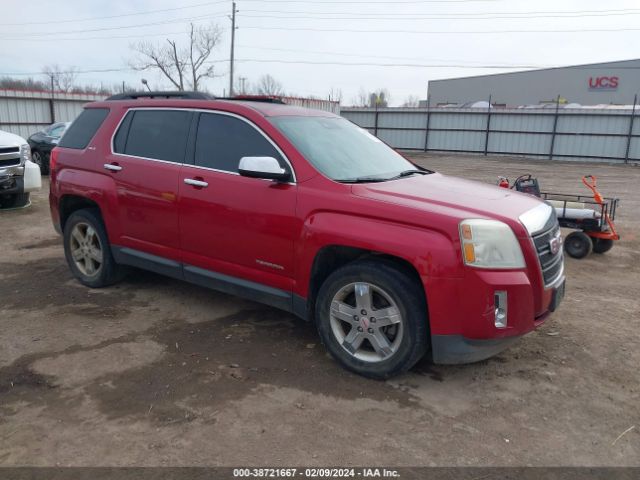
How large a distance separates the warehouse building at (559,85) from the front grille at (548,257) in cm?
4761

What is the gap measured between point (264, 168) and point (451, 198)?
1311 mm

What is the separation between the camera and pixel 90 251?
212 inches

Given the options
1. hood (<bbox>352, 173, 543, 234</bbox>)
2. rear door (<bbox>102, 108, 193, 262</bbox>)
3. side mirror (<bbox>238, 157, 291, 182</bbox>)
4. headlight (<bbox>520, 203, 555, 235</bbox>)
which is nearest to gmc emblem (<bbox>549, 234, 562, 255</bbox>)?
headlight (<bbox>520, 203, 555, 235</bbox>)

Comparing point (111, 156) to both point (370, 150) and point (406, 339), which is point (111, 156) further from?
point (406, 339)

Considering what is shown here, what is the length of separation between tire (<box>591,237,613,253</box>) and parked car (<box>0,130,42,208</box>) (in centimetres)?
952

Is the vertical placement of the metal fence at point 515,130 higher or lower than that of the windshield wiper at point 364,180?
higher

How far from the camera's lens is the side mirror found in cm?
373

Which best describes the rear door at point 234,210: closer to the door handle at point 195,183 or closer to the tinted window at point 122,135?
the door handle at point 195,183

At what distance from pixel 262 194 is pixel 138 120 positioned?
180 centimetres

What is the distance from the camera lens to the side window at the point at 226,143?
4.09 meters

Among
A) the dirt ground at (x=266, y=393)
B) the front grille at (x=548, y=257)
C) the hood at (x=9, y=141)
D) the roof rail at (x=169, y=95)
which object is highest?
the roof rail at (x=169, y=95)

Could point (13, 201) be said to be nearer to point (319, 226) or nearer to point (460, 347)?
point (319, 226)

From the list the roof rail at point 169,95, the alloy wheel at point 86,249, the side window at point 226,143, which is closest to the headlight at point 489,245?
the side window at point 226,143

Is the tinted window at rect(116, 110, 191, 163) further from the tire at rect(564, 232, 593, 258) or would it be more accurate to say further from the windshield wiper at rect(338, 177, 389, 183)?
the tire at rect(564, 232, 593, 258)
